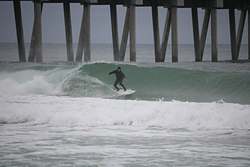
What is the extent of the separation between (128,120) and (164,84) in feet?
28.1

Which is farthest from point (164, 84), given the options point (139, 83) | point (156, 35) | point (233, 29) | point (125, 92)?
point (233, 29)

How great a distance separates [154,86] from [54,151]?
Answer: 12.2 meters

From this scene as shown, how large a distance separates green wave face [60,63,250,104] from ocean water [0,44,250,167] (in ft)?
0.10

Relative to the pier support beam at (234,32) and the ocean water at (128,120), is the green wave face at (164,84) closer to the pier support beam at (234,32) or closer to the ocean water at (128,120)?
the ocean water at (128,120)

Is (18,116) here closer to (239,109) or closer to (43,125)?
(43,125)

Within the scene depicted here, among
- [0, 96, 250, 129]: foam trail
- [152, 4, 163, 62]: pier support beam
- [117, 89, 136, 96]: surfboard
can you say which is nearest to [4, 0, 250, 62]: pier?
[152, 4, 163, 62]: pier support beam

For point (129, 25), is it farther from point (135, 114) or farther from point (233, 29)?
point (135, 114)

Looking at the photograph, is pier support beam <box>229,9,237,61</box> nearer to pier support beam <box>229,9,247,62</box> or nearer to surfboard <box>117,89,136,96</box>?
pier support beam <box>229,9,247,62</box>

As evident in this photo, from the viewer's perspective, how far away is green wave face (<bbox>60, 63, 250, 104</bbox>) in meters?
19.0

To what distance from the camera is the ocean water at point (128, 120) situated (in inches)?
348

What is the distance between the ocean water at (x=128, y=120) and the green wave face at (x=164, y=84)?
0.10ft

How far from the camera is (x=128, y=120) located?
12836 millimetres

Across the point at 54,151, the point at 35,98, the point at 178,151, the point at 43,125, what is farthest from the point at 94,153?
the point at 35,98

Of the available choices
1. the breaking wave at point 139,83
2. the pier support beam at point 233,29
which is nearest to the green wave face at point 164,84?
the breaking wave at point 139,83
